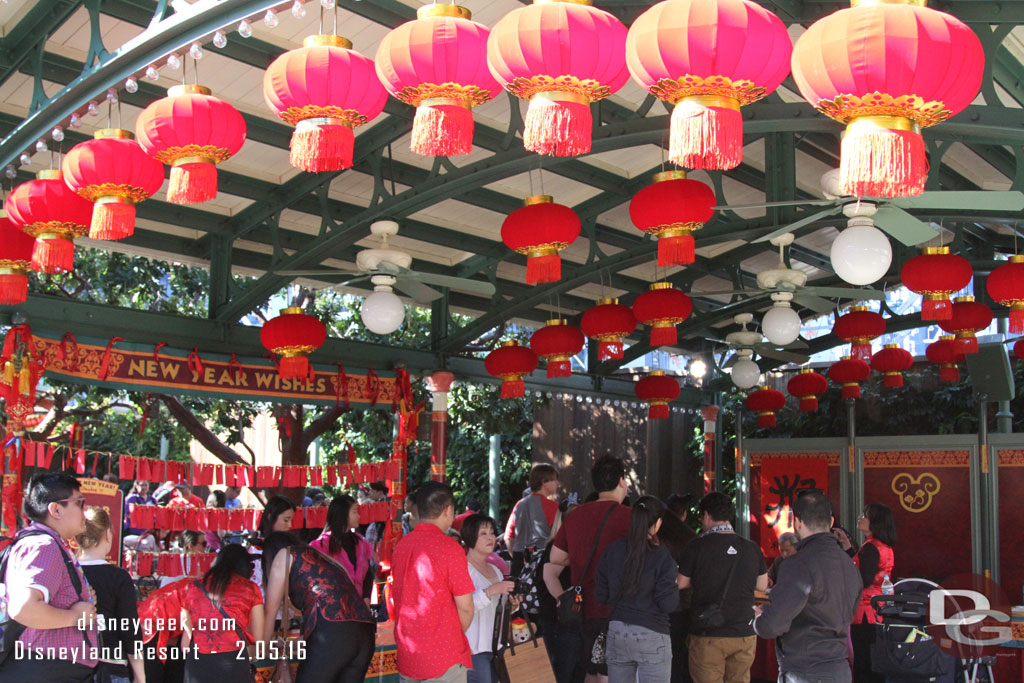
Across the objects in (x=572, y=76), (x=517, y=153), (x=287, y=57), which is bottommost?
(x=572, y=76)

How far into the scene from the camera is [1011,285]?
6434 mm

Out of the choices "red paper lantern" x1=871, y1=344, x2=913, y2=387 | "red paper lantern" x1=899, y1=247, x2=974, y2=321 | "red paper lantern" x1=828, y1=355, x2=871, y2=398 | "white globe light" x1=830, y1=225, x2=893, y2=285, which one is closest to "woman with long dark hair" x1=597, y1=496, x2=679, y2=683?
"white globe light" x1=830, y1=225, x2=893, y2=285

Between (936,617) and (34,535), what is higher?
(34,535)

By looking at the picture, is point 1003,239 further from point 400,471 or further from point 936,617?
point 400,471

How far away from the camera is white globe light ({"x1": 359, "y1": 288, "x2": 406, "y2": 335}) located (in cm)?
684

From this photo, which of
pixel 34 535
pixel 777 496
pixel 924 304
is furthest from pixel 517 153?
pixel 777 496

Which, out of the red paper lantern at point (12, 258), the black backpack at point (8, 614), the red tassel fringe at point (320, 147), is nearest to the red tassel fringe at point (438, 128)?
the red tassel fringe at point (320, 147)

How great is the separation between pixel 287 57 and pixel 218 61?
3.07 meters

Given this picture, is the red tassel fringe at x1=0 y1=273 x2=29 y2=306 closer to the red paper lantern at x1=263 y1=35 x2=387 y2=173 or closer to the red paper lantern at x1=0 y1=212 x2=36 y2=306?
the red paper lantern at x1=0 y1=212 x2=36 y2=306

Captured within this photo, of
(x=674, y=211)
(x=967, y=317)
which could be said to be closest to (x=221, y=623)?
(x=674, y=211)

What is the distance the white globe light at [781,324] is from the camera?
727 cm

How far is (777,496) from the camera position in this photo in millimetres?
11508

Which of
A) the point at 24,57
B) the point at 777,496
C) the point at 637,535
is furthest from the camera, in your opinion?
the point at 777,496

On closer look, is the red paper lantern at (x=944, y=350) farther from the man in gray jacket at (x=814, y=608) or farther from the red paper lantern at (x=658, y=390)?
the man in gray jacket at (x=814, y=608)
